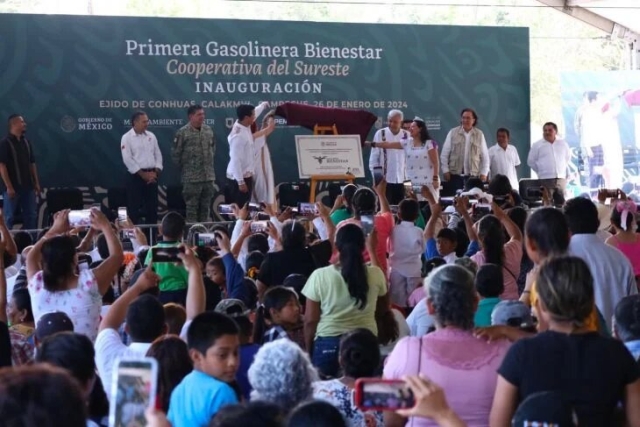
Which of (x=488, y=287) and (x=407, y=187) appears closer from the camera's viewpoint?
(x=488, y=287)

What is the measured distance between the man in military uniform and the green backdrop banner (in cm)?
64

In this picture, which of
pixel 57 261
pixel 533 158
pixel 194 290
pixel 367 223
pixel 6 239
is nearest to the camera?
pixel 194 290

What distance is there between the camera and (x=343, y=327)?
5.71m

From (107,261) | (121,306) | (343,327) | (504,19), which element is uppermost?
(504,19)

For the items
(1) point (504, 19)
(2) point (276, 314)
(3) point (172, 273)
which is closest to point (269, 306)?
(2) point (276, 314)

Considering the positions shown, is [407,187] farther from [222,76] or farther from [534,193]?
[222,76]

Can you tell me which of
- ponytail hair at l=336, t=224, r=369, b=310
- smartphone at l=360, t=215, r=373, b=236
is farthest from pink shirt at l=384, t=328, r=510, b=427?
smartphone at l=360, t=215, r=373, b=236

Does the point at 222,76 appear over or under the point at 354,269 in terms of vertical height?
over

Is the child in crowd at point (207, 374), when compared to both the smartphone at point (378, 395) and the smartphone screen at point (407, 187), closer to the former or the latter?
the smartphone at point (378, 395)

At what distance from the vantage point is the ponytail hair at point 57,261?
496 centimetres

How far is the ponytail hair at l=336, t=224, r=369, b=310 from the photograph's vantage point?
18.7 ft

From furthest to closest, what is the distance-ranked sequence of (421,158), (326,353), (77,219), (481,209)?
(421,158), (481,209), (77,219), (326,353)

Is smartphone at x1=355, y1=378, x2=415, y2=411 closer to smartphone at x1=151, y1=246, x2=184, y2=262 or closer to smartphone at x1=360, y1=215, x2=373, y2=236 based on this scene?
smartphone at x1=151, y1=246, x2=184, y2=262

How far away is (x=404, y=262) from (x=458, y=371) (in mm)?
4062
